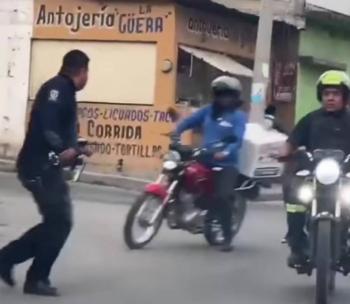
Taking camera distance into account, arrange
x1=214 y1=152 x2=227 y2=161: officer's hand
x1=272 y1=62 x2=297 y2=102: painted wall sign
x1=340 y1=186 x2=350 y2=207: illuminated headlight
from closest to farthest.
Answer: x1=340 y1=186 x2=350 y2=207: illuminated headlight, x1=214 y1=152 x2=227 y2=161: officer's hand, x1=272 y1=62 x2=297 y2=102: painted wall sign

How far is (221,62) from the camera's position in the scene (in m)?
25.1

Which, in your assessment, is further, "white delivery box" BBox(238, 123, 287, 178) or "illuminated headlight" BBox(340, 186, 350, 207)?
"white delivery box" BBox(238, 123, 287, 178)

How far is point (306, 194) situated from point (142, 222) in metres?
3.38

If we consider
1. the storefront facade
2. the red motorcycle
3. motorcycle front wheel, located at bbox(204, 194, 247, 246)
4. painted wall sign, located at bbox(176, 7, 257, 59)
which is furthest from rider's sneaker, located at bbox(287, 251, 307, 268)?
painted wall sign, located at bbox(176, 7, 257, 59)

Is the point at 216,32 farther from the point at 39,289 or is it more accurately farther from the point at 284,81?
the point at 39,289

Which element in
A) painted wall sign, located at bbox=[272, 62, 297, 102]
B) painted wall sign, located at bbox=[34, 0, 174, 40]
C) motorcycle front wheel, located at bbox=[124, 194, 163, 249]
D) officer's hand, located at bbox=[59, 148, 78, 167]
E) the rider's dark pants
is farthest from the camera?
painted wall sign, located at bbox=[272, 62, 297, 102]

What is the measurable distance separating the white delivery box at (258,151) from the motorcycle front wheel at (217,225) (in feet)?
1.12

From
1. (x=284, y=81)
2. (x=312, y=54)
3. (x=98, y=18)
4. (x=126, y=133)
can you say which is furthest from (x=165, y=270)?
(x=312, y=54)

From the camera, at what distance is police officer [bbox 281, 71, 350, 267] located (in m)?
8.90

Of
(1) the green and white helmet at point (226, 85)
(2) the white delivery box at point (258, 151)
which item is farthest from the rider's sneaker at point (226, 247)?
(1) the green and white helmet at point (226, 85)

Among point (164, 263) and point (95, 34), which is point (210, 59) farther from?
point (164, 263)

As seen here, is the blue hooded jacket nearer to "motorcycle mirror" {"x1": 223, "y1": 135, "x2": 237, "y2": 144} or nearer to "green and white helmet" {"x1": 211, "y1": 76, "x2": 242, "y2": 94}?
"motorcycle mirror" {"x1": 223, "y1": 135, "x2": 237, "y2": 144}

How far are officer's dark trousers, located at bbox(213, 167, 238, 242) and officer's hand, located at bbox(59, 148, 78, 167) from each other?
133 inches

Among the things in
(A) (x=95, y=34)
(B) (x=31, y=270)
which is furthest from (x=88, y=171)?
(B) (x=31, y=270)
